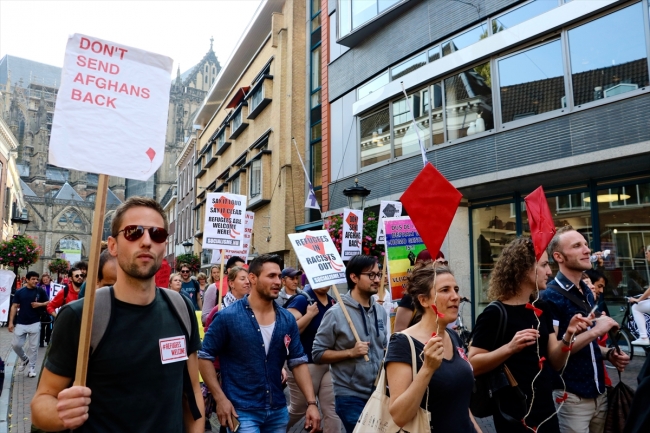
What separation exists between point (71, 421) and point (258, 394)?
1.92 m

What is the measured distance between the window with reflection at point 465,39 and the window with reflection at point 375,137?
2.98 metres

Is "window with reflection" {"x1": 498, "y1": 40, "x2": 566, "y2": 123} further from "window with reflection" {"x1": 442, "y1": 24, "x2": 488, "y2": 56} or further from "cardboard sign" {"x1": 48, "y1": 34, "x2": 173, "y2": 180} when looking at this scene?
"cardboard sign" {"x1": 48, "y1": 34, "x2": 173, "y2": 180}

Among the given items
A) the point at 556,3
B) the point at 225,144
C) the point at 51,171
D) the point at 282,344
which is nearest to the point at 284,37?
the point at 225,144

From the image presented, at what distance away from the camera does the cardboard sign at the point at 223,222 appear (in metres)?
9.09

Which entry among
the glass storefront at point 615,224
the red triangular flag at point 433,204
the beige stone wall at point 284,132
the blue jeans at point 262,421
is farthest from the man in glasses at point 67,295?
the beige stone wall at point 284,132

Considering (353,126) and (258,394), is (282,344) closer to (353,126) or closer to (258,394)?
(258,394)

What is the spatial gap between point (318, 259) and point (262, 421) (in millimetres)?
2622

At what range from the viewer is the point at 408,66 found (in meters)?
15.8

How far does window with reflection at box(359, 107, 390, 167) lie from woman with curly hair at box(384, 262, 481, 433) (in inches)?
537

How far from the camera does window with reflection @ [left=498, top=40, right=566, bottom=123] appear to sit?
466 inches

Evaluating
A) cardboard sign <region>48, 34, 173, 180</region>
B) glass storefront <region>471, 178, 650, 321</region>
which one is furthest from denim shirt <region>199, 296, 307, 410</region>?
glass storefront <region>471, 178, 650, 321</region>

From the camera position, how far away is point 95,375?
2426 mm

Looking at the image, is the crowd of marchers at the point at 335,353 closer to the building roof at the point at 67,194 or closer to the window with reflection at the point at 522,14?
the window with reflection at the point at 522,14

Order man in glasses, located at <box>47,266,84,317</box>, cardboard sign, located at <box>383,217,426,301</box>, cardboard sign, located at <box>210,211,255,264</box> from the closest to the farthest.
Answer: cardboard sign, located at <box>383,217,426,301</box>
cardboard sign, located at <box>210,211,255,264</box>
man in glasses, located at <box>47,266,84,317</box>
